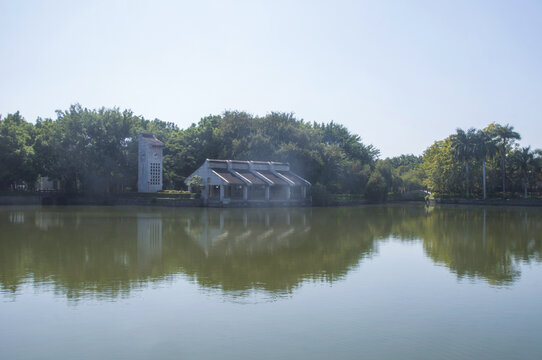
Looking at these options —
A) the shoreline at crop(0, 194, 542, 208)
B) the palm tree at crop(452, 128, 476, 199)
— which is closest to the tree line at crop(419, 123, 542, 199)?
the palm tree at crop(452, 128, 476, 199)

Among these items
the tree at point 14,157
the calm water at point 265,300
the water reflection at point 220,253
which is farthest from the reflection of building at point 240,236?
the tree at point 14,157

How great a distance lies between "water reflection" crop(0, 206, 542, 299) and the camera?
12.6 metres

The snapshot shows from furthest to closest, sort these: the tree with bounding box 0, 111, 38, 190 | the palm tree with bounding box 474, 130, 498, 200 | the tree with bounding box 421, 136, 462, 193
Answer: the tree with bounding box 421, 136, 462, 193, the palm tree with bounding box 474, 130, 498, 200, the tree with bounding box 0, 111, 38, 190

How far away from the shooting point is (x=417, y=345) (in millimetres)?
7883

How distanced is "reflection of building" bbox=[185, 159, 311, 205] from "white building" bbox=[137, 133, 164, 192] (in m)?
5.79

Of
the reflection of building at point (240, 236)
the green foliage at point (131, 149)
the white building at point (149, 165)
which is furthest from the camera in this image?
the white building at point (149, 165)

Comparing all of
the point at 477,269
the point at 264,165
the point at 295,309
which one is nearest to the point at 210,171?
the point at 264,165

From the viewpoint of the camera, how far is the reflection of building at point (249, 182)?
51.0 meters

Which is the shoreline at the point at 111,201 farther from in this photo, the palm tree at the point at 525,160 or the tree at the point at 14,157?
the palm tree at the point at 525,160

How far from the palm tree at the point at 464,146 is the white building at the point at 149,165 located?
41071 mm

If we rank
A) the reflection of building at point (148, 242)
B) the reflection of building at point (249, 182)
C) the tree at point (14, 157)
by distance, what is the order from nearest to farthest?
the reflection of building at point (148, 242)
the reflection of building at point (249, 182)
the tree at point (14, 157)

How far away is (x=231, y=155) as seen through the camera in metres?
61.2

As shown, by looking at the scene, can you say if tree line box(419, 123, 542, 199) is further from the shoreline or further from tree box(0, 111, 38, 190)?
tree box(0, 111, 38, 190)

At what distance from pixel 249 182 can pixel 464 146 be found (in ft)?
112
